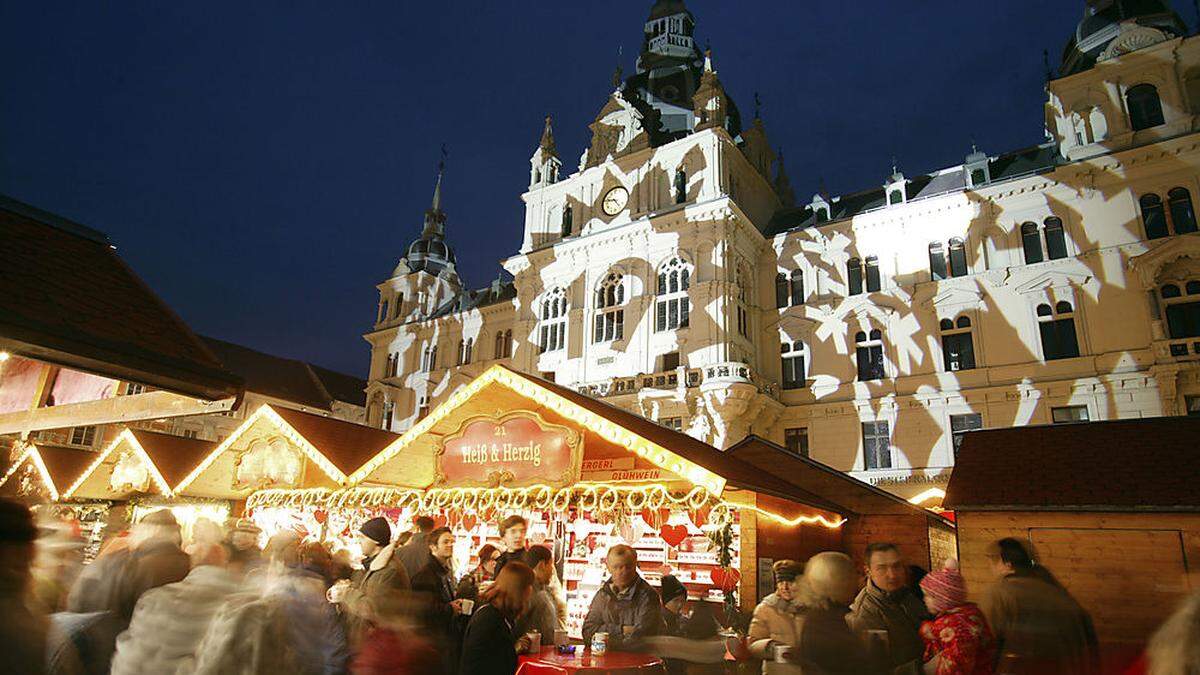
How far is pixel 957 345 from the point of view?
916 inches

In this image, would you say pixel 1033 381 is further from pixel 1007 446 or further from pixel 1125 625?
pixel 1125 625

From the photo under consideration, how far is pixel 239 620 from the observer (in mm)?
2887

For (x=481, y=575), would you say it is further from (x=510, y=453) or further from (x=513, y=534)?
(x=510, y=453)

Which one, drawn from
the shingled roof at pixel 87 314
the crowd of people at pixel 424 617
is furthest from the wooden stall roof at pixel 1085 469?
the shingled roof at pixel 87 314

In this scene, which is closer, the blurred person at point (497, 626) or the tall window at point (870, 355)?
the blurred person at point (497, 626)

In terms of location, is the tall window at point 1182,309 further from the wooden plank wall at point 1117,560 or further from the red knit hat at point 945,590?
the red knit hat at point 945,590

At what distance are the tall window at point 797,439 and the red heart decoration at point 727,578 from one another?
55.3ft

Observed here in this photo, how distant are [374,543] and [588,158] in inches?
1099

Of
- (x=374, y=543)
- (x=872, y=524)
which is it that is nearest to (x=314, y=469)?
(x=374, y=543)

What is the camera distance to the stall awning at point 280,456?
11.5 m

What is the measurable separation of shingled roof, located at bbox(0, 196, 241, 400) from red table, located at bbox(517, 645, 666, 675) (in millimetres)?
3331

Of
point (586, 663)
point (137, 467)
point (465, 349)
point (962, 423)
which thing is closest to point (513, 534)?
point (586, 663)

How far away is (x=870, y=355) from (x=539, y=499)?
19511 mm

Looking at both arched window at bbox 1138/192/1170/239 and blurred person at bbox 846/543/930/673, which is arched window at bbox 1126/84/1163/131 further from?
blurred person at bbox 846/543/930/673
